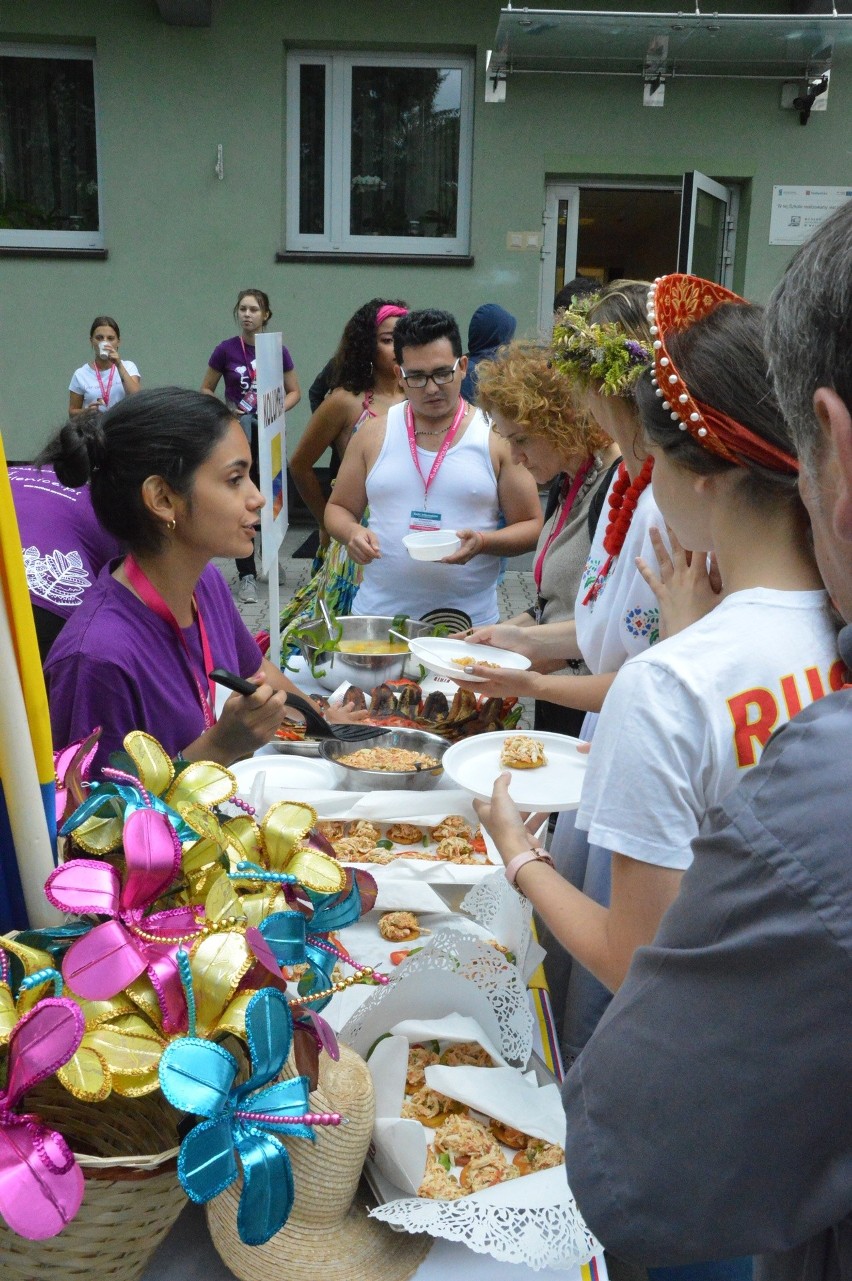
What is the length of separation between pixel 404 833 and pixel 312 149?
846cm

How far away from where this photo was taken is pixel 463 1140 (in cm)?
129

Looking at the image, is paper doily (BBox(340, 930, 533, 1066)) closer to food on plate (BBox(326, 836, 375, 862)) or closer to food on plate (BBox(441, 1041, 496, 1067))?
food on plate (BBox(441, 1041, 496, 1067))

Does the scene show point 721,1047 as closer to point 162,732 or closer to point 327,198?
point 162,732

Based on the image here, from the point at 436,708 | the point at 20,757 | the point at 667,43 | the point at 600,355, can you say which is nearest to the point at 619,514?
the point at 600,355

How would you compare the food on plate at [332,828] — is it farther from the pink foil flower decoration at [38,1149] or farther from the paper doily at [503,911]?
the pink foil flower decoration at [38,1149]

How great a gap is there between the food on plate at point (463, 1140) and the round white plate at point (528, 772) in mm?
666

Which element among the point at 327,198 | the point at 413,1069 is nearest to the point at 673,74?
the point at 327,198

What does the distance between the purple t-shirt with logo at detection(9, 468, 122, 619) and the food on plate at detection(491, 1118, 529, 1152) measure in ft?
5.44

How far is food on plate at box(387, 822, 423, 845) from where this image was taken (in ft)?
7.11

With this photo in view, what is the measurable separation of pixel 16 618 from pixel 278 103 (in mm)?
9232

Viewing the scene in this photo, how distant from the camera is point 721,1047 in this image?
0.66 m

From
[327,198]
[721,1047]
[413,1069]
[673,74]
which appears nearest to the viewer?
[721,1047]

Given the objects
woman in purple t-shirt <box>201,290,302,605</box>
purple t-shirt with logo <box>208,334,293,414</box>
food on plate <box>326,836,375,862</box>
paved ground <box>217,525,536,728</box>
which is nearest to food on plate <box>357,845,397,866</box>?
food on plate <box>326,836,375,862</box>

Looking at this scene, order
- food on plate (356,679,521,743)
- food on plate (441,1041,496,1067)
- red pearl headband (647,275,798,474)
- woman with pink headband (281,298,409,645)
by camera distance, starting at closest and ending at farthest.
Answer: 1. red pearl headband (647,275,798,474)
2. food on plate (441,1041,496,1067)
3. food on plate (356,679,521,743)
4. woman with pink headband (281,298,409,645)
